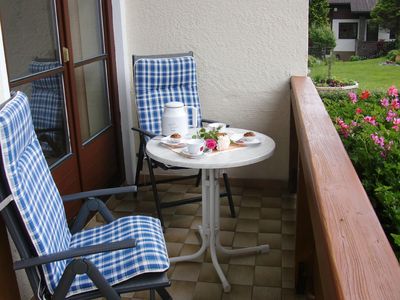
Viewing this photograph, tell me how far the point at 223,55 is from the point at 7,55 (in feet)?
6.09

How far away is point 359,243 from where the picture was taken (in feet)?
3.48

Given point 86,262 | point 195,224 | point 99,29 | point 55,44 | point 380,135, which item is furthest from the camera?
point 99,29

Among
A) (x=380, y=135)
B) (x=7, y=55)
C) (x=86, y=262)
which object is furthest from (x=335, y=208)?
(x=7, y=55)

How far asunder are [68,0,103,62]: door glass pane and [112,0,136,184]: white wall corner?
0.15m

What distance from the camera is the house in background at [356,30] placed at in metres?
5.47

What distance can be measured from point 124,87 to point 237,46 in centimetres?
94

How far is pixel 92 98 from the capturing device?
3479 mm

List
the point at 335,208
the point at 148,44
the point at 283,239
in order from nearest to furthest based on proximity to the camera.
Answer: the point at 335,208
the point at 283,239
the point at 148,44

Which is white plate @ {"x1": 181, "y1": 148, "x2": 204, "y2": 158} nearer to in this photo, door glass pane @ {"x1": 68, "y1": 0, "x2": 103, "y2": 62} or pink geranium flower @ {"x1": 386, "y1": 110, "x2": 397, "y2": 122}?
pink geranium flower @ {"x1": 386, "y1": 110, "x2": 397, "y2": 122}

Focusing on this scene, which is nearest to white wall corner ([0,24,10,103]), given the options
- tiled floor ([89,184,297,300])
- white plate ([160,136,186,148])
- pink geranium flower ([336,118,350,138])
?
white plate ([160,136,186,148])

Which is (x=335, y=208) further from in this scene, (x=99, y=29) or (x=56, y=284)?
(x=99, y=29)

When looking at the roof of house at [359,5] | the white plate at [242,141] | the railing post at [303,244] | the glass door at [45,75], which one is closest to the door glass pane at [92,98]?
the glass door at [45,75]

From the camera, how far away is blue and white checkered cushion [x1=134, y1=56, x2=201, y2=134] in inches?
139

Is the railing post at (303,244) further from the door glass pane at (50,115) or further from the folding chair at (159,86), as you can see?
the door glass pane at (50,115)
